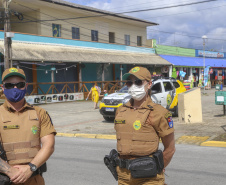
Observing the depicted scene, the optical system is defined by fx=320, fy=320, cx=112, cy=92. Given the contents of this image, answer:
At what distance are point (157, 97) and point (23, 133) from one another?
38.4ft

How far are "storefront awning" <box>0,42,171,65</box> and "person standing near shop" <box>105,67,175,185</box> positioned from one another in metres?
20.1

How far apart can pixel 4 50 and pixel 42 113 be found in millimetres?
18919

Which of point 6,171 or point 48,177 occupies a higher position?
point 6,171

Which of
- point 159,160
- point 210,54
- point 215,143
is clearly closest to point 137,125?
point 159,160

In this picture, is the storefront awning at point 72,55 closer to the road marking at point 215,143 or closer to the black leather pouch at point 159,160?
the road marking at point 215,143

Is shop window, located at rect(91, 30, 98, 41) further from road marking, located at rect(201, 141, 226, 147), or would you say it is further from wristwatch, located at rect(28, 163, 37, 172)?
wristwatch, located at rect(28, 163, 37, 172)

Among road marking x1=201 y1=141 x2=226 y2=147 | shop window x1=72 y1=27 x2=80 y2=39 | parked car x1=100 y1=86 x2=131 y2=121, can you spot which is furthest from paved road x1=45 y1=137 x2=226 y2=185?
shop window x1=72 y1=27 x2=80 y2=39

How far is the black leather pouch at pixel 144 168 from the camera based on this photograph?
303cm

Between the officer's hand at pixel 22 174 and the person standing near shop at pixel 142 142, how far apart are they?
Answer: 892mm

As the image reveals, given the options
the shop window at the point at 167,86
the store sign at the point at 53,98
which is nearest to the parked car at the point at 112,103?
the shop window at the point at 167,86

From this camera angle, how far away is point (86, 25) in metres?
34.1

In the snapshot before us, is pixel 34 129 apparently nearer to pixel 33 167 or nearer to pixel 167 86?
pixel 33 167

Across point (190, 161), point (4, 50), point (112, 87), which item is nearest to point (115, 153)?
point (190, 161)

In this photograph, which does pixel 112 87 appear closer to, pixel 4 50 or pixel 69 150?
pixel 4 50
